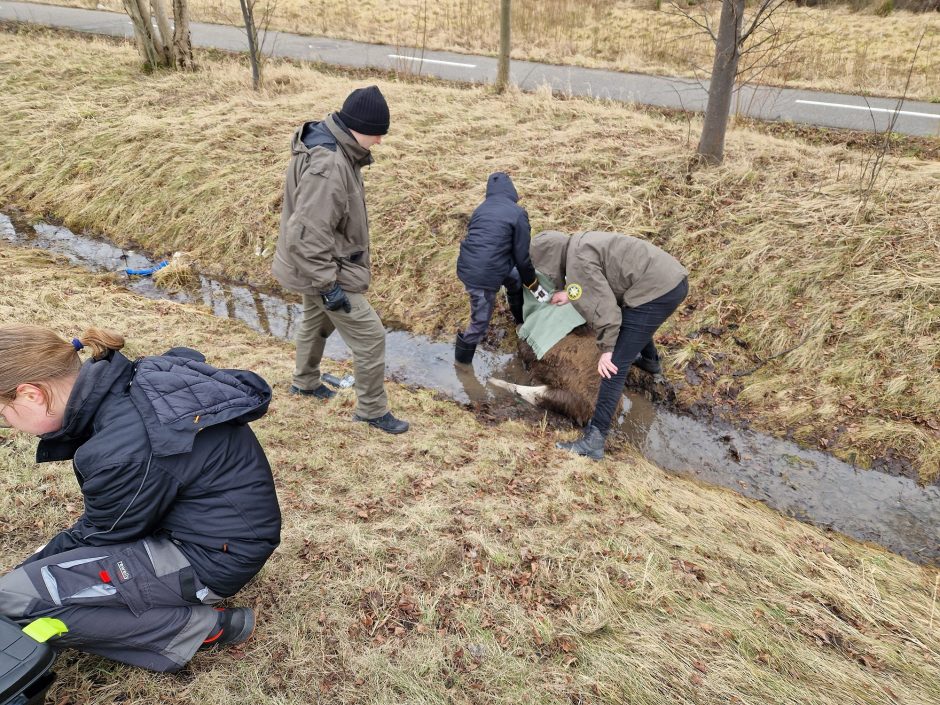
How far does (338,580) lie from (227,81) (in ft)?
35.9

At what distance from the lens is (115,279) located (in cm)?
775

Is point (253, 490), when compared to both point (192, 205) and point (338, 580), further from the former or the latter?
point (192, 205)

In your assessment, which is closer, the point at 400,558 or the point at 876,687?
the point at 876,687

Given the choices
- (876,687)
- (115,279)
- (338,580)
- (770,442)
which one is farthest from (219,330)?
(876,687)

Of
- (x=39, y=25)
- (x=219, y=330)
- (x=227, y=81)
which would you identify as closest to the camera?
(x=219, y=330)

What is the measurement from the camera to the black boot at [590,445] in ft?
16.3

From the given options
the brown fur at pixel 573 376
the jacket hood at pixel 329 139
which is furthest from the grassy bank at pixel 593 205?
the jacket hood at pixel 329 139

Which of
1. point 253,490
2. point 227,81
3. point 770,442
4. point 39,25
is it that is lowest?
point 770,442

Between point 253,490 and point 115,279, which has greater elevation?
point 253,490

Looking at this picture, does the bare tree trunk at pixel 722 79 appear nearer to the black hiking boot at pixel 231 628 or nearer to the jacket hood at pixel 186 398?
the jacket hood at pixel 186 398

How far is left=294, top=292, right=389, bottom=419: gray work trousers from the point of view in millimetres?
Result: 4340

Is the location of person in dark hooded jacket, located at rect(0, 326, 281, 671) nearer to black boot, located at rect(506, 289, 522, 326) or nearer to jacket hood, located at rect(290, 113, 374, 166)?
jacket hood, located at rect(290, 113, 374, 166)

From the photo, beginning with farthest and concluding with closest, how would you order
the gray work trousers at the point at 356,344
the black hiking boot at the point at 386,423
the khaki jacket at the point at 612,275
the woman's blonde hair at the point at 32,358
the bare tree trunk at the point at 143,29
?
the bare tree trunk at the point at 143,29 < the black hiking boot at the point at 386,423 < the khaki jacket at the point at 612,275 < the gray work trousers at the point at 356,344 < the woman's blonde hair at the point at 32,358

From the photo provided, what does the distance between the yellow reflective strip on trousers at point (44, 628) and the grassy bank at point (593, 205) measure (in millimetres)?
5099
